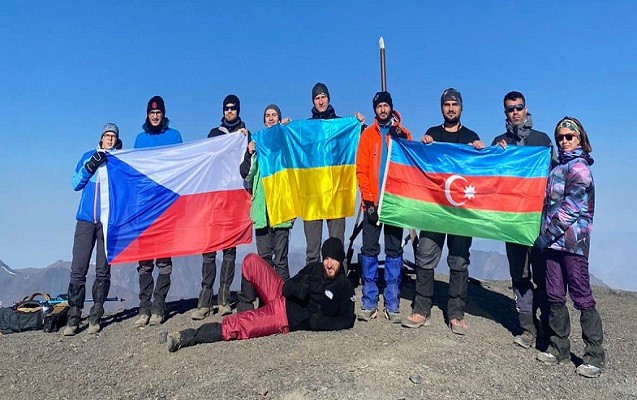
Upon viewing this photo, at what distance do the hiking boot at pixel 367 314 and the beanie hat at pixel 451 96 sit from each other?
3.62 m

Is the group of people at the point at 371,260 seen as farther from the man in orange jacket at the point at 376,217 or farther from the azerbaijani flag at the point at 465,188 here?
the azerbaijani flag at the point at 465,188

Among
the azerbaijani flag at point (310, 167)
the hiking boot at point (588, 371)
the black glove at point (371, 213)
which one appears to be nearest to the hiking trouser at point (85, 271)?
the azerbaijani flag at point (310, 167)

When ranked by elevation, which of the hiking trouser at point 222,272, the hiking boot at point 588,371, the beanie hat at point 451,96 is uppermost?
the beanie hat at point 451,96

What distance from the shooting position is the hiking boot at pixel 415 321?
25.7 feet

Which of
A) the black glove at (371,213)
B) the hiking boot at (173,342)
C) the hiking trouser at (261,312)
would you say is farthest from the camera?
the black glove at (371,213)

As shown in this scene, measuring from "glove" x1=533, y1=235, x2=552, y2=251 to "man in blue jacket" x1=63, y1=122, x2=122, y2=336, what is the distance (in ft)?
23.9

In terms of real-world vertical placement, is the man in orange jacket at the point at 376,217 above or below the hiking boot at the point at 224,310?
above

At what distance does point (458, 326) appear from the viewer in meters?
7.86

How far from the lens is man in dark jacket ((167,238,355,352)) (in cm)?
744

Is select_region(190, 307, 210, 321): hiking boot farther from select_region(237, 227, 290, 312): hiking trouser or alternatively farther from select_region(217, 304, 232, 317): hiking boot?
select_region(237, 227, 290, 312): hiking trouser

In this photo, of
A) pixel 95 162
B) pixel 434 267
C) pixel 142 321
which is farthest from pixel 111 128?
pixel 434 267

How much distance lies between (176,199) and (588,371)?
7.54 metres

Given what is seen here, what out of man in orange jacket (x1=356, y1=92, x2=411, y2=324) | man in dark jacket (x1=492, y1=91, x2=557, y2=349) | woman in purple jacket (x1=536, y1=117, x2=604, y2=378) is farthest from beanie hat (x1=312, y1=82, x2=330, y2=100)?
woman in purple jacket (x1=536, y1=117, x2=604, y2=378)

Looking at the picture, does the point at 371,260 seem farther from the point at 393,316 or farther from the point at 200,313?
the point at 200,313
